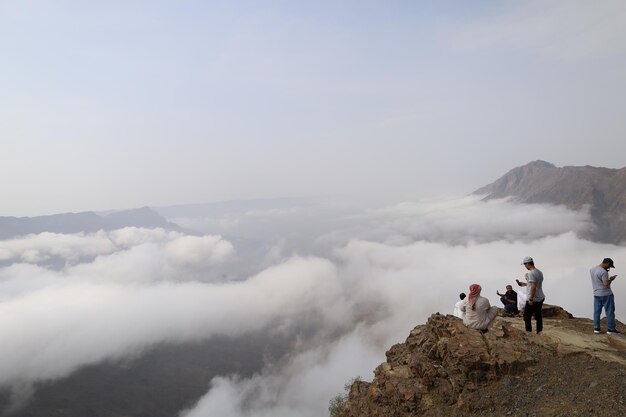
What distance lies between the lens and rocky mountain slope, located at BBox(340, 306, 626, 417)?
13.2 meters

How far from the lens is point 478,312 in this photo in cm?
1819

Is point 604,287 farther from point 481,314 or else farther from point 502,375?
point 502,375

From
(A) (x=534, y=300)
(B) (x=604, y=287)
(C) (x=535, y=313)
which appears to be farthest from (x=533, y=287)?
(B) (x=604, y=287)

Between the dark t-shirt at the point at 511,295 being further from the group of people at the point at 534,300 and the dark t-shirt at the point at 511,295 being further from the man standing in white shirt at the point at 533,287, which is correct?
the man standing in white shirt at the point at 533,287

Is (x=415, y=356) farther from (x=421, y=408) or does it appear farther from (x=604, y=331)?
(x=604, y=331)

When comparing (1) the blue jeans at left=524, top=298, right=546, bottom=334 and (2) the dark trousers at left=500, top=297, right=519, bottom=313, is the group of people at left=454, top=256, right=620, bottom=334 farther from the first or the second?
(2) the dark trousers at left=500, top=297, right=519, bottom=313

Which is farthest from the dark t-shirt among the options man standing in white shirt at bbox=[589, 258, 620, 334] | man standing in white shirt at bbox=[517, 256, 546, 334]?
man standing in white shirt at bbox=[589, 258, 620, 334]

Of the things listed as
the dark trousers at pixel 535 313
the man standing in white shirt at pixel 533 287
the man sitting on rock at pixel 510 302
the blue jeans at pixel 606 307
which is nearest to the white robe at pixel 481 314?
the man standing in white shirt at pixel 533 287

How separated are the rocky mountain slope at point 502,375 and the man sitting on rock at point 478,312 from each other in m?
0.46

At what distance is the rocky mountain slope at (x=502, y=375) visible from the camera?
13.2 metres

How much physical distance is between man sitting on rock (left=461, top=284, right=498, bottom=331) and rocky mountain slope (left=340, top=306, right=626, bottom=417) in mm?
459

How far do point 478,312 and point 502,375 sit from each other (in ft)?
10.4

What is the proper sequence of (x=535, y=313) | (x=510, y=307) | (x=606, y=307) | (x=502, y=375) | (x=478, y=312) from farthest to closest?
1. (x=510, y=307)
2. (x=535, y=313)
3. (x=478, y=312)
4. (x=606, y=307)
5. (x=502, y=375)

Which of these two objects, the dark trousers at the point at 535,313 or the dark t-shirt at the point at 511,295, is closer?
the dark trousers at the point at 535,313
